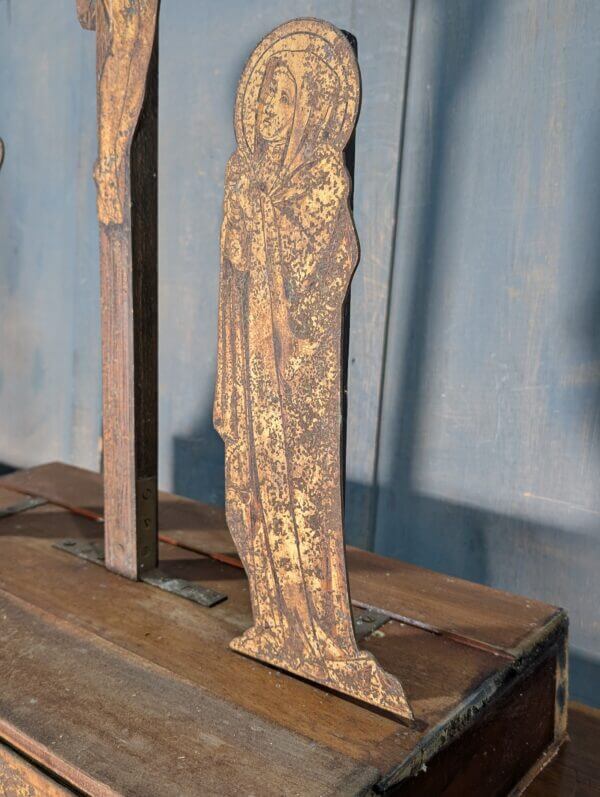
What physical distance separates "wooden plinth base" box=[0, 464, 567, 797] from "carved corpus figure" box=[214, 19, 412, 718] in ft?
0.19

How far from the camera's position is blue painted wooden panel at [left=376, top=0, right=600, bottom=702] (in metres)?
1.27

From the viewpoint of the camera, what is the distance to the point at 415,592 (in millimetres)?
1065

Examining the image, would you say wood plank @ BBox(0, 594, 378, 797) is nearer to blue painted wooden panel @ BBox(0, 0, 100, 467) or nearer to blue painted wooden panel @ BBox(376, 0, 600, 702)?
blue painted wooden panel @ BBox(376, 0, 600, 702)

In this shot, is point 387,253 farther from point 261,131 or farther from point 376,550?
point 261,131

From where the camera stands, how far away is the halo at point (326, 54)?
71cm

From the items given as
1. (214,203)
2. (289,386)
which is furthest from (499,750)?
(214,203)

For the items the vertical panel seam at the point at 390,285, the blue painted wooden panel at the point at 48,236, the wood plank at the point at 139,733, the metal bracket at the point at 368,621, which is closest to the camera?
the wood plank at the point at 139,733

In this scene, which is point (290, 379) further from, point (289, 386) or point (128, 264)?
point (128, 264)

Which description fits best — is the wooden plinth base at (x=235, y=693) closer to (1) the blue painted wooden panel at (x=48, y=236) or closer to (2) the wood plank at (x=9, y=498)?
(2) the wood plank at (x=9, y=498)

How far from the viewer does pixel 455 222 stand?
1401 millimetres

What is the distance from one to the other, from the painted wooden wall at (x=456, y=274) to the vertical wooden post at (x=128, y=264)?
58 cm

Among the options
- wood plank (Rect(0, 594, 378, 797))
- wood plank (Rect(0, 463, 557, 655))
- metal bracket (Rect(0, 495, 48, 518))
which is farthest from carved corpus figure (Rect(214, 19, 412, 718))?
metal bracket (Rect(0, 495, 48, 518))

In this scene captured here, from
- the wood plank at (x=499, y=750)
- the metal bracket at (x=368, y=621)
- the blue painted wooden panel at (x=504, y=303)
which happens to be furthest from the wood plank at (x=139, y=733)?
the blue painted wooden panel at (x=504, y=303)

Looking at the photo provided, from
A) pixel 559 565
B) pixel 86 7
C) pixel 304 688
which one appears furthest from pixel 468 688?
pixel 86 7
